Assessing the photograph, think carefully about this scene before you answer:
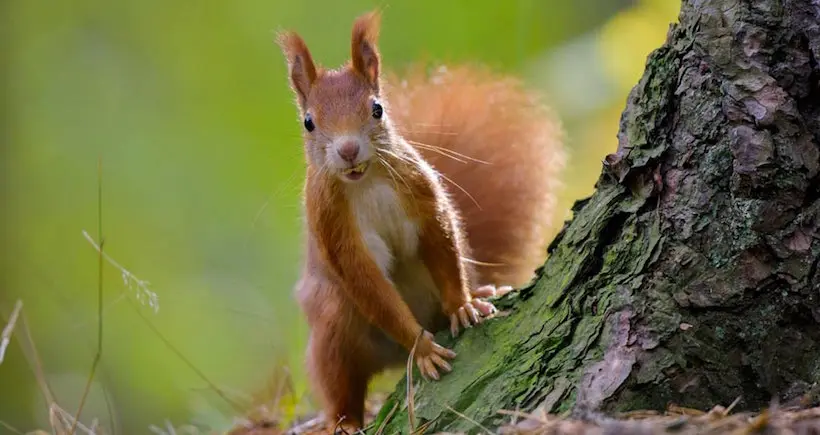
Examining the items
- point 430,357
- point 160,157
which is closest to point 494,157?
point 430,357

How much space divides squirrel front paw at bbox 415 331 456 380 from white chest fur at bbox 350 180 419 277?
0.61ft

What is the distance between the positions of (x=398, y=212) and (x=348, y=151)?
0.60 ft

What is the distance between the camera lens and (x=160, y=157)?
4.95 metres

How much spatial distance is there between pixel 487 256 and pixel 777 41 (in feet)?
3.42

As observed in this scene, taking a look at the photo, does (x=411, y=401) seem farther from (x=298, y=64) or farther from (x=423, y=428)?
(x=298, y=64)

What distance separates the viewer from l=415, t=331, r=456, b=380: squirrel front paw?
1667mm

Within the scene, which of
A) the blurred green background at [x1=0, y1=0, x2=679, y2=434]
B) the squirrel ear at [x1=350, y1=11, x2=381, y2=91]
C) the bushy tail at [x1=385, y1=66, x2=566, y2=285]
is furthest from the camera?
the blurred green background at [x1=0, y1=0, x2=679, y2=434]

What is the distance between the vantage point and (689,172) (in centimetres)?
141

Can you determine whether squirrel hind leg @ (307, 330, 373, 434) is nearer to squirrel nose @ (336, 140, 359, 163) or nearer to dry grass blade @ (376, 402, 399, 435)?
dry grass blade @ (376, 402, 399, 435)

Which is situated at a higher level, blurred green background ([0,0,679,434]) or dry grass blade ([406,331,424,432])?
blurred green background ([0,0,679,434])

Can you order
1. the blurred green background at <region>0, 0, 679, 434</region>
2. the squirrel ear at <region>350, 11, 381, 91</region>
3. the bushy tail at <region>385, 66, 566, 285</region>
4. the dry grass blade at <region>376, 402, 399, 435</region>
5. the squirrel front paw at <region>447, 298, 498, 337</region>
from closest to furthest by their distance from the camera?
the dry grass blade at <region>376, 402, 399, 435</region> → the squirrel front paw at <region>447, 298, 498, 337</region> → the squirrel ear at <region>350, 11, 381, 91</region> → the bushy tail at <region>385, 66, 566, 285</region> → the blurred green background at <region>0, 0, 679, 434</region>

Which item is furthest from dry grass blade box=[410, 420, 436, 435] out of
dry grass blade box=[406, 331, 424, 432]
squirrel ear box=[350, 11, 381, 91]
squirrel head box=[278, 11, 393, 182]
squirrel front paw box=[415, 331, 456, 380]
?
squirrel ear box=[350, 11, 381, 91]

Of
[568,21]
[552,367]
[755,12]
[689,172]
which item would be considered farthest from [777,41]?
[568,21]

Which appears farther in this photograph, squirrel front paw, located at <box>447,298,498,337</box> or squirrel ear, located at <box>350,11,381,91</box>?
squirrel ear, located at <box>350,11,381,91</box>
